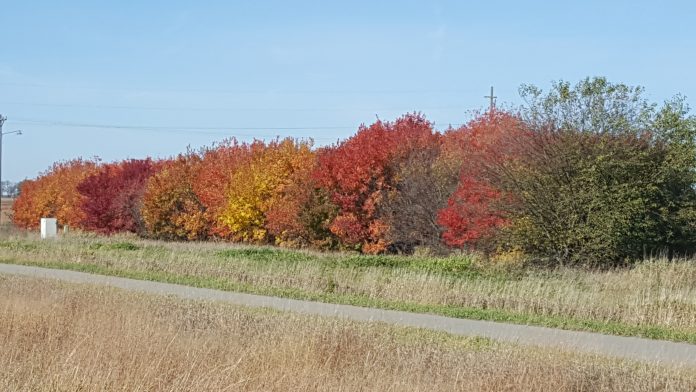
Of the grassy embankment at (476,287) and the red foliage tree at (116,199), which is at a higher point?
the red foliage tree at (116,199)

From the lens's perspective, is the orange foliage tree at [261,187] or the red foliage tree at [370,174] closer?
the red foliage tree at [370,174]

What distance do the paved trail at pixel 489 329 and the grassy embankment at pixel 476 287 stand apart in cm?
53

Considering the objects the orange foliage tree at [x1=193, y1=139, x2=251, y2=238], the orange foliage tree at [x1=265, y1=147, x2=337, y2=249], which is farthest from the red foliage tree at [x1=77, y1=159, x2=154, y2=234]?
the orange foliage tree at [x1=265, y1=147, x2=337, y2=249]

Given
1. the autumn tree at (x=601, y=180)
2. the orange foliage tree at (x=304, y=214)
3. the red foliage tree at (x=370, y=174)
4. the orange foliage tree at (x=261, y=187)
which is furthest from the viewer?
the orange foliage tree at (x=261, y=187)

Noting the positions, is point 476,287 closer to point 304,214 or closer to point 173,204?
point 304,214

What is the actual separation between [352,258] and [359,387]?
75.0 feet

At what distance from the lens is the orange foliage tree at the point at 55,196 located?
2527 inches

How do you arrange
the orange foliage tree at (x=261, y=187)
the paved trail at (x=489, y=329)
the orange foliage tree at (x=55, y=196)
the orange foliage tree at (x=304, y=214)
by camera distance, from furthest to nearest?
the orange foliage tree at (x=55, y=196)
the orange foliage tree at (x=261, y=187)
the orange foliage tree at (x=304, y=214)
the paved trail at (x=489, y=329)

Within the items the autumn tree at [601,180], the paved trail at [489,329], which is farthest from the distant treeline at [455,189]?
the paved trail at [489,329]

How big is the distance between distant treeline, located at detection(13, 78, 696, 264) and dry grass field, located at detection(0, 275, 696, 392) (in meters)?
13.3

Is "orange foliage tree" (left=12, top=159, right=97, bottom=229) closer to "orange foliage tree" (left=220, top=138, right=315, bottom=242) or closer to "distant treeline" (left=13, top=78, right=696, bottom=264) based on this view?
"distant treeline" (left=13, top=78, right=696, bottom=264)

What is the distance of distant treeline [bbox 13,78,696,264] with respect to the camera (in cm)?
2397

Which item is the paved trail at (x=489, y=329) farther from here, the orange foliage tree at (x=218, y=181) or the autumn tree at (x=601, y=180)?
the orange foliage tree at (x=218, y=181)

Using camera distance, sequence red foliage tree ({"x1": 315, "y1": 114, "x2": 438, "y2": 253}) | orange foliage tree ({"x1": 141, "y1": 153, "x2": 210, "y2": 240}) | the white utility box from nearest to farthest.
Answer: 1. red foliage tree ({"x1": 315, "y1": 114, "x2": 438, "y2": 253})
2. the white utility box
3. orange foliage tree ({"x1": 141, "y1": 153, "x2": 210, "y2": 240})
